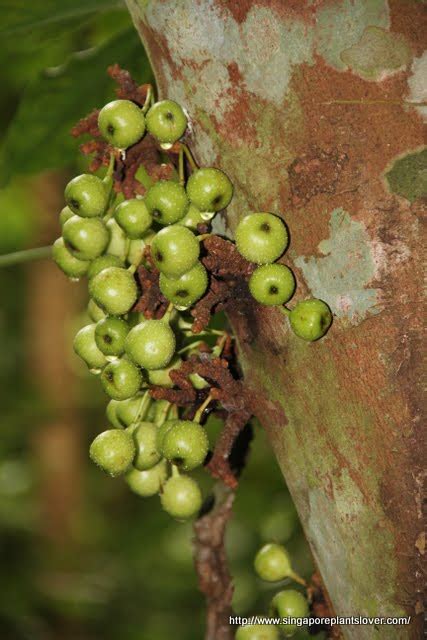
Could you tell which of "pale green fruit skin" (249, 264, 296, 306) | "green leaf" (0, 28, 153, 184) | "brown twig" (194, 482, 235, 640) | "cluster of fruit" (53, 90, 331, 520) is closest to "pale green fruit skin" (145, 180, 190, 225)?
"cluster of fruit" (53, 90, 331, 520)

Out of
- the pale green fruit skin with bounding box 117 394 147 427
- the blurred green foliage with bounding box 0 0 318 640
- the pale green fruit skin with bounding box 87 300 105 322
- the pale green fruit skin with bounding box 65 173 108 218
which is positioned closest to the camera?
the pale green fruit skin with bounding box 65 173 108 218

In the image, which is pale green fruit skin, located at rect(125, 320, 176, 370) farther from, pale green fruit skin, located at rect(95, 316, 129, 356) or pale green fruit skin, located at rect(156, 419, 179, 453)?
pale green fruit skin, located at rect(156, 419, 179, 453)

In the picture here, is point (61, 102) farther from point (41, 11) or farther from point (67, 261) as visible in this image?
point (67, 261)

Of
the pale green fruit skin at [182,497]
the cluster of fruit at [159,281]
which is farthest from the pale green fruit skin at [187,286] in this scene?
the pale green fruit skin at [182,497]

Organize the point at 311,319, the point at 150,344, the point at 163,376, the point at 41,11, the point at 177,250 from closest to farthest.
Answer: the point at 311,319 < the point at 177,250 < the point at 150,344 < the point at 163,376 < the point at 41,11

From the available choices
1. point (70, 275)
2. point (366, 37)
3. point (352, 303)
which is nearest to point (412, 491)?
point (352, 303)

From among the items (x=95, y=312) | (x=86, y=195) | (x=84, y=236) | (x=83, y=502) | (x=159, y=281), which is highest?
(x=86, y=195)

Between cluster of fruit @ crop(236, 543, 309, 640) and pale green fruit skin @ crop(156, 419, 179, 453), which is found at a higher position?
pale green fruit skin @ crop(156, 419, 179, 453)

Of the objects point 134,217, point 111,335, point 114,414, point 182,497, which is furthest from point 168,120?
point 182,497
